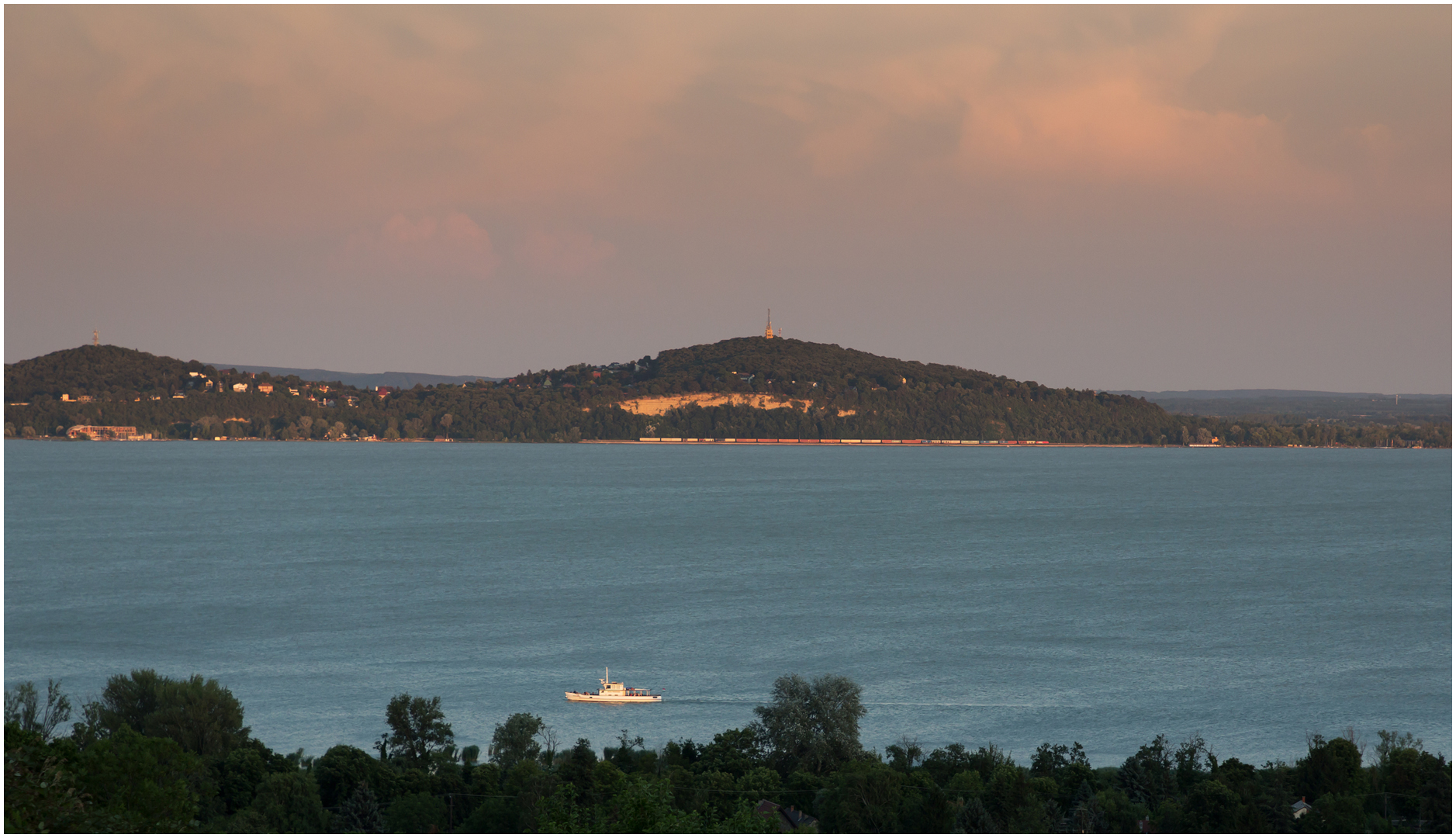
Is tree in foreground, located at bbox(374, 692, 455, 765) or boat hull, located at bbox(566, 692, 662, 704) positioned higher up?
tree in foreground, located at bbox(374, 692, 455, 765)

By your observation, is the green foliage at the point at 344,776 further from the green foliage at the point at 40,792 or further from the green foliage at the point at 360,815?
the green foliage at the point at 40,792

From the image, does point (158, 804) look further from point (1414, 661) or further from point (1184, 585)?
point (1184, 585)

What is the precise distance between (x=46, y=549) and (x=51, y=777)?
62825mm

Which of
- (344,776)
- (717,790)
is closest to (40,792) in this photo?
(344,776)

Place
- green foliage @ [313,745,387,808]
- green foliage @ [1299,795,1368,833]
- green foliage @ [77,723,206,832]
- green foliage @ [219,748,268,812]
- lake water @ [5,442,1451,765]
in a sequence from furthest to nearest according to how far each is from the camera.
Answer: lake water @ [5,442,1451,765], green foliage @ [313,745,387,808], green foliage @ [219,748,268,812], green foliage @ [1299,795,1368,833], green foliage @ [77,723,206,832]

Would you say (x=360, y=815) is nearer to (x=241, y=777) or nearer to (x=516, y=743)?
(x=241, y=777)

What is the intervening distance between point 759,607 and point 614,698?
18056mm

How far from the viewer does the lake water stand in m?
31.9

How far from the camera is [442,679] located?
115 feet

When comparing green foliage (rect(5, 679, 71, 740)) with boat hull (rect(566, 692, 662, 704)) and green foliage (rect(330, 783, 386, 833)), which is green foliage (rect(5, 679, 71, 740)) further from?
boat hull (rect(566, 692, 662, 704))

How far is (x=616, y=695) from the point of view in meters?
31.7

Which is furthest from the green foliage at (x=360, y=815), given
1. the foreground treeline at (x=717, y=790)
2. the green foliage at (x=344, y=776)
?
the green foliage at (x=344, y=776)

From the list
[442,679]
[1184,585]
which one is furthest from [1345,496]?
[442,679]

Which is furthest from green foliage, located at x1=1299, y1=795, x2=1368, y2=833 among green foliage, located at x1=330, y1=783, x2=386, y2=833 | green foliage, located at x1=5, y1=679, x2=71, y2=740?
green foliage, located at x1=5, y1=679, x2=71, y2=740
